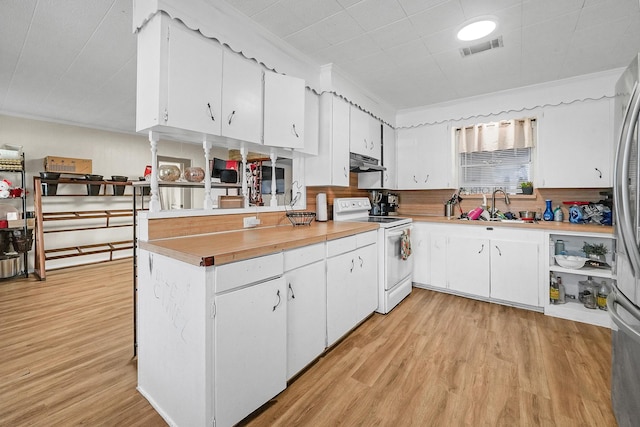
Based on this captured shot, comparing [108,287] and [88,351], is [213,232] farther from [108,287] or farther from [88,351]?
[108,287]

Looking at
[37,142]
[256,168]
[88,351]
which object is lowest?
[88,351]

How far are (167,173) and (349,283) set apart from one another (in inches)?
62.2

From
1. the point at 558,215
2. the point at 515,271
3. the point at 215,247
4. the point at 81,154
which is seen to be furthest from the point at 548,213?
the point at 81,154

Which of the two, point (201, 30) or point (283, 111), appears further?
point (283, 111)

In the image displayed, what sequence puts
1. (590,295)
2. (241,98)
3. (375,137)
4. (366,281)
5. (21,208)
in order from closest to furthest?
(241,98)
(366,281)
(590,295)
(375,137)
(21,208)

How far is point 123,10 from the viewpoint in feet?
6.64

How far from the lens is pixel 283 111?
239 cm

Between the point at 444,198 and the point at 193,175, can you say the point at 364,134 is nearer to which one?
the point at 444,198

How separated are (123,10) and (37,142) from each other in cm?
399

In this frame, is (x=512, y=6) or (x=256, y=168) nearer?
(x=512, y=6)

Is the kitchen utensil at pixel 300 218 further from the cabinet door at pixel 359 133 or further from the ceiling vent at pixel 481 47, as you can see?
the ceiling vent at pixel 481 47

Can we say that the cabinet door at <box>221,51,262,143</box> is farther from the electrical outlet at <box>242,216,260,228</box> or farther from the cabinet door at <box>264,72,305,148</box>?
the electrical outlet at <box>242,216,260,228</box>

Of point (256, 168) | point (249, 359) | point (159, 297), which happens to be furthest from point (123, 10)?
point (249, 359)

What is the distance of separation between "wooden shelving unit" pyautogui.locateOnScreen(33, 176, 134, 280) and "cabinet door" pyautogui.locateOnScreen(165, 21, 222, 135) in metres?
3.27
